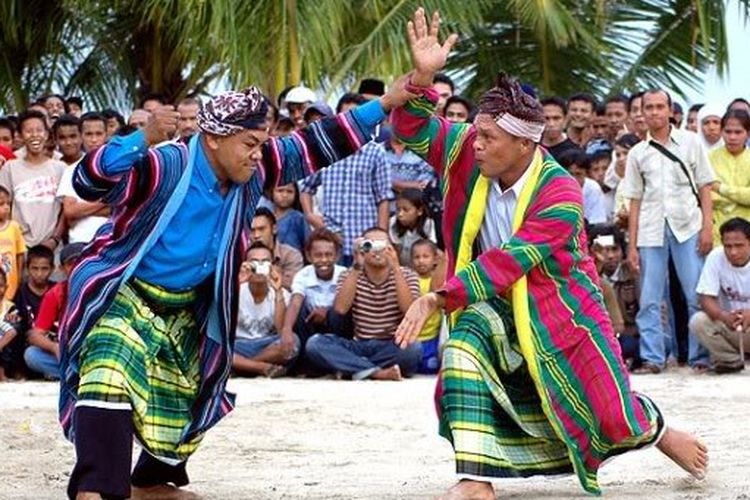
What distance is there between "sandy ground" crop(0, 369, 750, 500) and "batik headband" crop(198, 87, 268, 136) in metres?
1.51

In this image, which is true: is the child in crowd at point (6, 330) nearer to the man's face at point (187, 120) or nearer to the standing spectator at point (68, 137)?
the standing spectator at point (68, 137)

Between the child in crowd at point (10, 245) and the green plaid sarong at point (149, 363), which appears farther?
the child in crowd at point (10, 245)

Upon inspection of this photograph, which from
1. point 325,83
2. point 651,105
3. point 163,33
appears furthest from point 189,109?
point 163,33

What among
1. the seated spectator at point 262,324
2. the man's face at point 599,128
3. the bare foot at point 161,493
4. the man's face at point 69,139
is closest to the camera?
the bare foot at point 161,493

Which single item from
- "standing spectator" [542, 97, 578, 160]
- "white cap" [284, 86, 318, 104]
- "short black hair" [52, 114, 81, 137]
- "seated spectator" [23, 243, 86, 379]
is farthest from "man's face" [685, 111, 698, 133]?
"seated spectator" [23, 243, 86, 379]

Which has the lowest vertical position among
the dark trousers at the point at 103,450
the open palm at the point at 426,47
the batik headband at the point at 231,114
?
the dark trousers at the point at 103,450

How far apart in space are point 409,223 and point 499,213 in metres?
5.81

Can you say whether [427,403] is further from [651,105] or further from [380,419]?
[651,105]

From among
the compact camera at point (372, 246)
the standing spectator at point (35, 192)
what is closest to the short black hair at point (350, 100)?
the compact camera at point (372, 246)

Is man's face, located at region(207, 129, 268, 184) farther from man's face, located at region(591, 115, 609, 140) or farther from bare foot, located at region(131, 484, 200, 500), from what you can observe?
man's face, located at region(591, 115, 609, 140)

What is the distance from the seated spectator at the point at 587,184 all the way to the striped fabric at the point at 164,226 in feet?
19.3

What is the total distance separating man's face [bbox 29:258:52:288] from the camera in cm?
1223

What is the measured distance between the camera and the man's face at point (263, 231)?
12.5 metres

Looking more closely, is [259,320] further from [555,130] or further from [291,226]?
[555,130]
